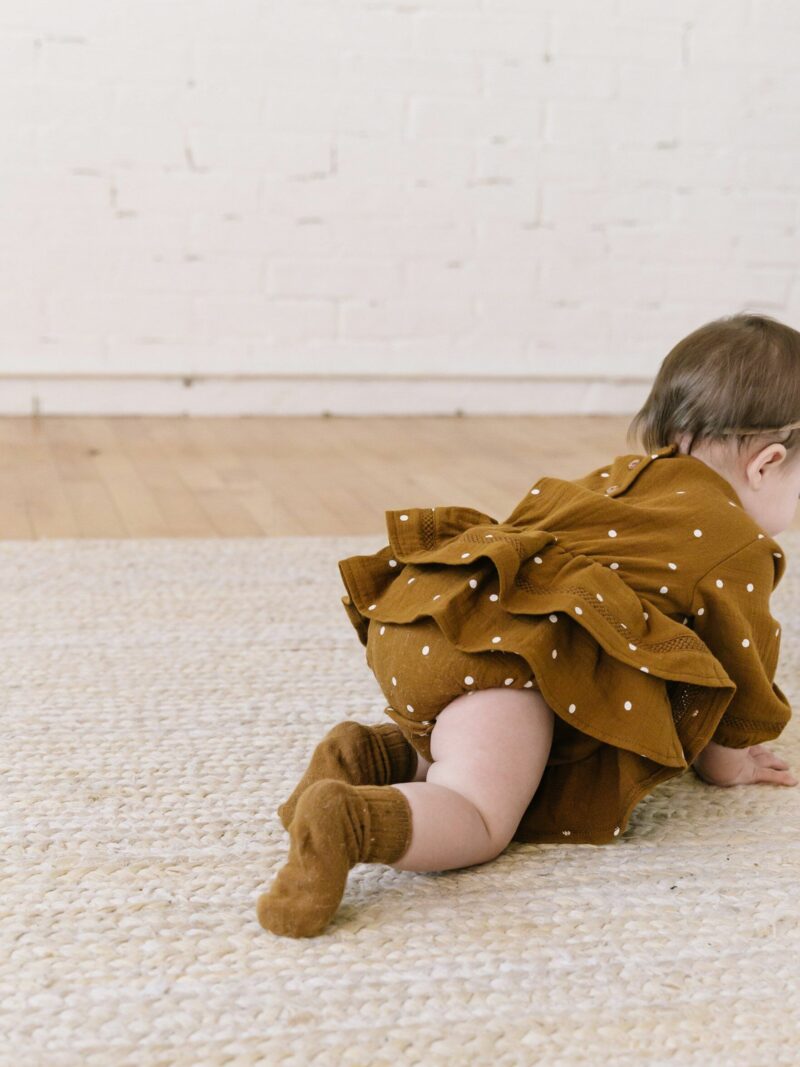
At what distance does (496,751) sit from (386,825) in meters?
0.11

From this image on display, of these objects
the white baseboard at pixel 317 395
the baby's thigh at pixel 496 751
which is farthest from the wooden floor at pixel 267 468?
the baby's thigh at pixel 496 751

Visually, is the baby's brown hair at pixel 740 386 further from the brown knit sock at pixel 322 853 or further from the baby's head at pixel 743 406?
the brown knit sock at pixel 322 853

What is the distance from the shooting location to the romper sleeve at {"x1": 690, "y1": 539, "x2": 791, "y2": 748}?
98 cm

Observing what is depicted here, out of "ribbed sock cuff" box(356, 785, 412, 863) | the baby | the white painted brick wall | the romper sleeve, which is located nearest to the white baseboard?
the white painted brick wall

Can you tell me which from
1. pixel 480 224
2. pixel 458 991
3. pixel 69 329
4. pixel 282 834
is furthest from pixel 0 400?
pixel 458 991

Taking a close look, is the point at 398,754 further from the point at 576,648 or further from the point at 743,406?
the point at 743,406

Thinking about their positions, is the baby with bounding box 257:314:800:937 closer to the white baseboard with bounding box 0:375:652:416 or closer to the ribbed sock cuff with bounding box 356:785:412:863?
the ribbed sock cuff with bounding box 356:785:412:863

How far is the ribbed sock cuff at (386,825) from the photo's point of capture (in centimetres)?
84

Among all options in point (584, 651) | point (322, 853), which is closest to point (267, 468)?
point (584, 651)

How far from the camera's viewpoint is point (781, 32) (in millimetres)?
2842

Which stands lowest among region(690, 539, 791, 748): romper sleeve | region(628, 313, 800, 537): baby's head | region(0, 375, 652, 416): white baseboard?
region(0, 375, 652, 416): white baseboard

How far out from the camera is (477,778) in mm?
898

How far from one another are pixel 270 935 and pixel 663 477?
1.53 ft

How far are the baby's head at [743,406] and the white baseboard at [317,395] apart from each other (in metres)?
1.75
